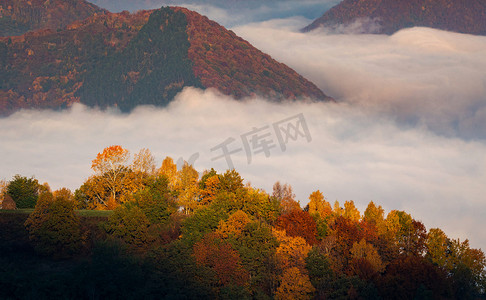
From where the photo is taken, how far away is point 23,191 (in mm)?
160250

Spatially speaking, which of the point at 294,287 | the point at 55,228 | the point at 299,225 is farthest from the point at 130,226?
the point at 294,287

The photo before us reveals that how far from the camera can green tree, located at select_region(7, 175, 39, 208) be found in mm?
158125

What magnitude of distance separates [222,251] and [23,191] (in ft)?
239

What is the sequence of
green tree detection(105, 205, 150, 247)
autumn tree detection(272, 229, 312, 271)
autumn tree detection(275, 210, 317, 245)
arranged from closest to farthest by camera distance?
1. autumn tree detection(272, 229, 312, 271)
2. green tree detection(105, 205, 150, 247)
3. autumn tree detection(275, 210, 317, 245)

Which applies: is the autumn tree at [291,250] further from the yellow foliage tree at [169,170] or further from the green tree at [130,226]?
the yellow foliage tree at [169,170]

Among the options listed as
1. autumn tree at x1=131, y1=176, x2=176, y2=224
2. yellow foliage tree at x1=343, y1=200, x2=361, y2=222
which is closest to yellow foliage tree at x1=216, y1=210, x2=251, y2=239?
autumn tree at x1=131, y1=176, x2=176, y2=224

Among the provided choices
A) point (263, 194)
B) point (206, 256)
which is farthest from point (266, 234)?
point (263, 194)

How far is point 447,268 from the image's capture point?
130m

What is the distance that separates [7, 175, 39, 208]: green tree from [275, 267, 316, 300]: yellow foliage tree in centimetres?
7855

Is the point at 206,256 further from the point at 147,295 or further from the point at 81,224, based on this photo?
the point at 81,224

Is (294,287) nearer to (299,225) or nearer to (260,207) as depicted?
(299,225)

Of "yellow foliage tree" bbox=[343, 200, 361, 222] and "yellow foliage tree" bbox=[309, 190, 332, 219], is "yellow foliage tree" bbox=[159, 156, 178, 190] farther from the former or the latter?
"yellow foliage tree" bbox=[343, 200, 361, 222]

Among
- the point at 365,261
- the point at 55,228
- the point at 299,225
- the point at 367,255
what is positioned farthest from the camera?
the point at 299,225

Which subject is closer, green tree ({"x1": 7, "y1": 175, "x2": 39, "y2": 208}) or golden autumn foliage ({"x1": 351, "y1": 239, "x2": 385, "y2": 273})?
golden autumn foliage ({"x1": 351, "y1": 239, "x2": 385, "y2": 273})
